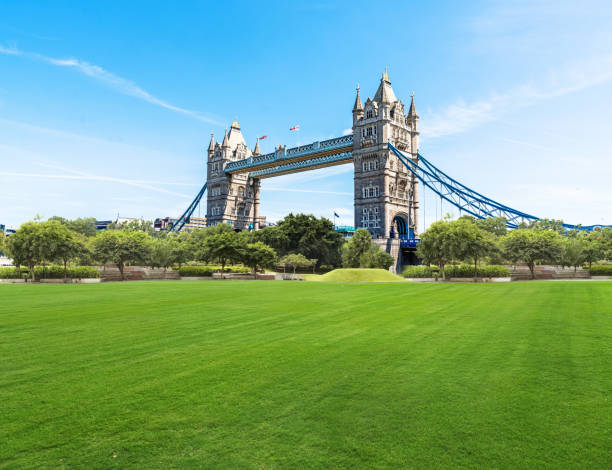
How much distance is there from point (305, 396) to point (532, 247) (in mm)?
49947

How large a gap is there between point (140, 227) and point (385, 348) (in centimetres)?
10803

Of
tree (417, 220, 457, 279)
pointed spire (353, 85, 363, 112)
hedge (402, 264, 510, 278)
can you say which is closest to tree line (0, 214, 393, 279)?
hedge (402, 264, 510, 278)

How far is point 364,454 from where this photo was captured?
4270 mm

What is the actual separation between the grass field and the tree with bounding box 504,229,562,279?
41.1 meters

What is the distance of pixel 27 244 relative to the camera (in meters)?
43.5

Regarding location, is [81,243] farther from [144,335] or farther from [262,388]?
[262,388]

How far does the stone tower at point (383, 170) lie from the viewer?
7719 centimetres

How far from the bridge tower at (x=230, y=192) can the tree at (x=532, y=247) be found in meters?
72.2

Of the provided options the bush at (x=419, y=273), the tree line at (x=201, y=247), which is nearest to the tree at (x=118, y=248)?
the tree line at (x=201, y=247)

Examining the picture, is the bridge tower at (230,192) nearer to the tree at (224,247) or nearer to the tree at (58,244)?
the tree at (224,247)

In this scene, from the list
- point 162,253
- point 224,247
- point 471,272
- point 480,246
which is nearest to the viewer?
point 480,246

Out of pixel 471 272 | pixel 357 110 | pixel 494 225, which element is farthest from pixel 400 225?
pixel 471 272

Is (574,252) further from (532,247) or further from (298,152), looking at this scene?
(298,152)

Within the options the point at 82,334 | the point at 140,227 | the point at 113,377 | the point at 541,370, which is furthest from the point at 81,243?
the point at 140,227
